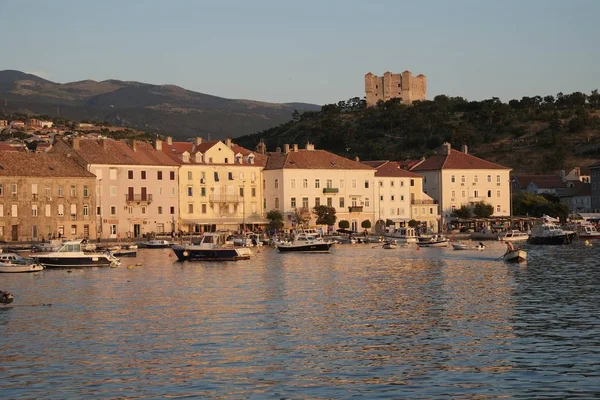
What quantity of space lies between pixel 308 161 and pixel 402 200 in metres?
13.7

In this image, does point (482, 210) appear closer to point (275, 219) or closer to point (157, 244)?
point (275, 219)

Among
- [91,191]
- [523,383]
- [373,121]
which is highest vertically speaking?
[373,121]

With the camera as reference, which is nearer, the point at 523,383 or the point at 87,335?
the point at 523,383

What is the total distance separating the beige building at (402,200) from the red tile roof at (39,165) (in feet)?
115

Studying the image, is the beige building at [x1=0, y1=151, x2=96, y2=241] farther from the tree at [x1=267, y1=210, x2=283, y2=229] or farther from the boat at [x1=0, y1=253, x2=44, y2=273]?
the boat at [x1=0, y1=253, x2=44, y2=273]

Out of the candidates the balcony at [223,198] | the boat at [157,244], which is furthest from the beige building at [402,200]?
the boat at [157,244]

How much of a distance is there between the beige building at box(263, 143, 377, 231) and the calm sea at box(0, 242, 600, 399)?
173 feet

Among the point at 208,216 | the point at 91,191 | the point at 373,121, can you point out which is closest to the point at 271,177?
the point at 208,216

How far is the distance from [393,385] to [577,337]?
9.46 metres

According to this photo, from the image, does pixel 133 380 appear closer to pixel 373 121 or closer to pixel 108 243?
pixel 108 243

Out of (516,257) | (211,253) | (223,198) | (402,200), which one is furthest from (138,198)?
(516,257)

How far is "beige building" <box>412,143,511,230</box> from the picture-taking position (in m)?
129

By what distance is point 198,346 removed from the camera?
33.6m

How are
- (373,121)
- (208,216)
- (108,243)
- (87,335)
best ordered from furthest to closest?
1. (373,121)
2. (208,216)
3. (108,243)
4. (87,335)
